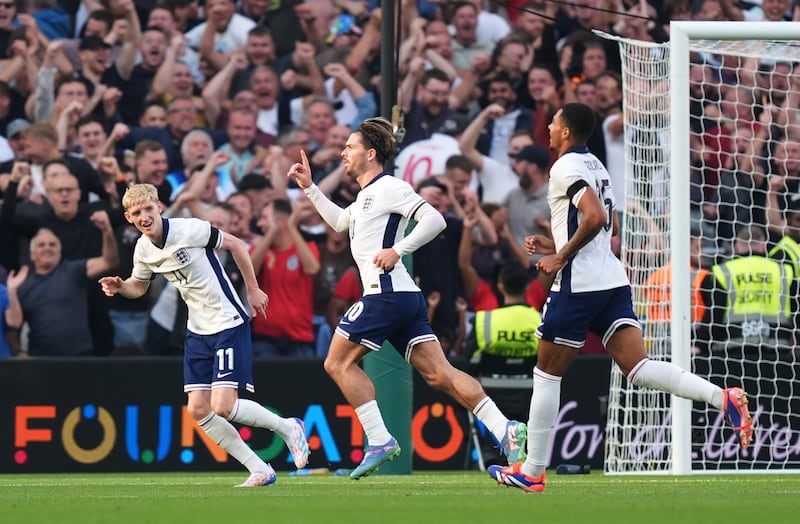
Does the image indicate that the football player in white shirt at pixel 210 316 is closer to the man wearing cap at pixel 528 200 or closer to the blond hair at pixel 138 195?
the blond hair at pixel 138 195

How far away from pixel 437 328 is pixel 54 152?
3.80 meters

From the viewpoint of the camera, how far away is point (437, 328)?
44.0 ft

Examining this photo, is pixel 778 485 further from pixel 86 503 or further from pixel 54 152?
pixel 54 152

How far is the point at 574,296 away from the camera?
318 inches

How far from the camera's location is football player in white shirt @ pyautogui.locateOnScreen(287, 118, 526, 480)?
8.91m

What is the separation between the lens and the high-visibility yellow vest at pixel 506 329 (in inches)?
470

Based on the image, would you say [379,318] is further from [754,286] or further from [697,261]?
[697,261]

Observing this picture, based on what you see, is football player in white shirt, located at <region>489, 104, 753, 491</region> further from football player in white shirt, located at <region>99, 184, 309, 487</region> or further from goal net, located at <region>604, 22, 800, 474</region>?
goal net, located at <region>604, 22, 800, 474</region>

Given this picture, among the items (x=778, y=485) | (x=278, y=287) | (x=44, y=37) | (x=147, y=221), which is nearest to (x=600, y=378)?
Result: (x=278, y=287)

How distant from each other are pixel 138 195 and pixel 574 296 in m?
3.01

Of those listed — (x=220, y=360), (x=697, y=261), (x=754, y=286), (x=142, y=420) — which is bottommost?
(x=142, y=420)

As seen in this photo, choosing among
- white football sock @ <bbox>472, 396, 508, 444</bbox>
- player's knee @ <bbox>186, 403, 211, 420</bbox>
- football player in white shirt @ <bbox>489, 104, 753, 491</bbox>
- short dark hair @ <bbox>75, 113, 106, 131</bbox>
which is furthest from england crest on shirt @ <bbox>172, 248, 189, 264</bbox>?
short dark hair @ <bbox>75, 113, 106, 131</bbox>

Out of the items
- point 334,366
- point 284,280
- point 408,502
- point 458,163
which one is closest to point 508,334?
point 284,280

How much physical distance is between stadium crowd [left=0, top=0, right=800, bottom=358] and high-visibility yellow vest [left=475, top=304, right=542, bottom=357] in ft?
1.64
